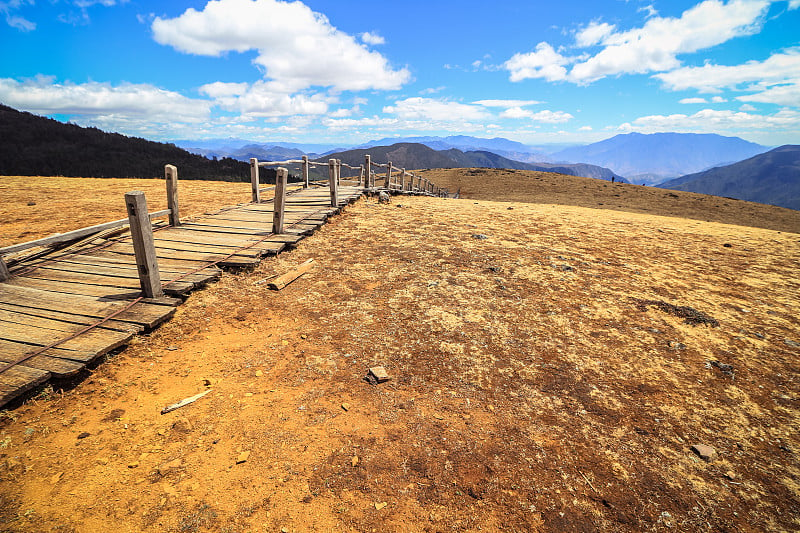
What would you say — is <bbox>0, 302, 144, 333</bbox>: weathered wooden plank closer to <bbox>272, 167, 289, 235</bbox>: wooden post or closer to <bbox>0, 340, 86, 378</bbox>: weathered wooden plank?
<bbox>0, 340, 86, 378</bbox>: weathered wooden plank

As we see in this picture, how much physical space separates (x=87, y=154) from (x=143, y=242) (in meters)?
72.1

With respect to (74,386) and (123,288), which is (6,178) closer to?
(123,288)

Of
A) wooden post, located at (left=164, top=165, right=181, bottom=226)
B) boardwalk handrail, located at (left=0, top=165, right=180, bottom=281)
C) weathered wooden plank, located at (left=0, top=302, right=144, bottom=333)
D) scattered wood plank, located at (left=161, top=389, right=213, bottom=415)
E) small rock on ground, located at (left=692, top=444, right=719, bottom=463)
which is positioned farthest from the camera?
wooden post, located at (left=164, top=165, right=181, bottom=226)

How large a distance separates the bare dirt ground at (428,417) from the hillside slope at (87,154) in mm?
47243

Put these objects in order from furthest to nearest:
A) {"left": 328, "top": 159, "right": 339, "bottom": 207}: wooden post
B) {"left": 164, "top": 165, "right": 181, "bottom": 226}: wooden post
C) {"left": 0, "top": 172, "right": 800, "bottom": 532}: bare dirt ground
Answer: {"left": 328, "top": 159, "right": 339, "bottom": 207}: wooden post < {"left": 164, "top": 165, "right": 181, "bottom": 226}: wooden post < {"left": 0, "top": 172, "right": 800, "bottom": 532}: bare dirt ground

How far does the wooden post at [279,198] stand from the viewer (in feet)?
24.5

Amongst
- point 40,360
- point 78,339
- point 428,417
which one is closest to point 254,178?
point 78,339

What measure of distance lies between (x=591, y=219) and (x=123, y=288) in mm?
14655

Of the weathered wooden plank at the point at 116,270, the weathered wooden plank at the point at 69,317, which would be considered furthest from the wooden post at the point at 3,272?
the weathered wooden plank at the point at 69,317

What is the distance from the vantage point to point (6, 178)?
18.3 m

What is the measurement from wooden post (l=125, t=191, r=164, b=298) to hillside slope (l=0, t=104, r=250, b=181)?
45.9m

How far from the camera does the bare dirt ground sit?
97.0 inches

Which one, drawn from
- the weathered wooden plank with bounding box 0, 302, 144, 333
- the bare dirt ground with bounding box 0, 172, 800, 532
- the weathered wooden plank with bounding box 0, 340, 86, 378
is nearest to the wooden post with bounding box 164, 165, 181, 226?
the bare dirt ground with bounding box 0, 172, 800, 532

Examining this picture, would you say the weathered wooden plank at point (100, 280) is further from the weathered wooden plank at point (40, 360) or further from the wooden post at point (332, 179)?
the wooden post at point (332, 179)
